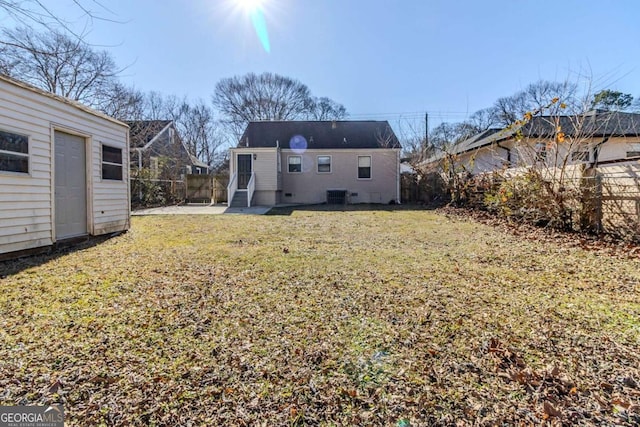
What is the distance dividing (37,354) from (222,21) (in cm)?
754

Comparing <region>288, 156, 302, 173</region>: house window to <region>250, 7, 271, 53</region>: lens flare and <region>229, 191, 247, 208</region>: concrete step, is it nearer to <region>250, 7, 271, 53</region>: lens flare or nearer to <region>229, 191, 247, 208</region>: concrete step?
<region>229, 191, 247, 208</region>: concrete step

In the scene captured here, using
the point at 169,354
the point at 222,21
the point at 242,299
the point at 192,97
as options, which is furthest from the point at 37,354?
the point at 192,97

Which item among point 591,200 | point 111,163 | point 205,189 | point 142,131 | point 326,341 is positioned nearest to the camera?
point 326,341

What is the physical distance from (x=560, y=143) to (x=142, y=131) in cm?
1986

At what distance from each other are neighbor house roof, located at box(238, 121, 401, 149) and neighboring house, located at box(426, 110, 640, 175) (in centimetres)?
359

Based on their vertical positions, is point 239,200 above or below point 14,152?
below

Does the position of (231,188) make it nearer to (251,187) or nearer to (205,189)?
(251,187)

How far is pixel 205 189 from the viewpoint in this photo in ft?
56.7

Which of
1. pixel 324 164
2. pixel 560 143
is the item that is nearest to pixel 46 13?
pixel 560 143

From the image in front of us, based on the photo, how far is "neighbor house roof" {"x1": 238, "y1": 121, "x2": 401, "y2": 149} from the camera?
17250 mm

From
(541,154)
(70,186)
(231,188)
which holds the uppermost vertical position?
(541,154)

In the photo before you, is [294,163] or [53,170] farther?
[294,163]

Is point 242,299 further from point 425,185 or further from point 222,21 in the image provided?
point 425,185

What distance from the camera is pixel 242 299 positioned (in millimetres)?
3086
